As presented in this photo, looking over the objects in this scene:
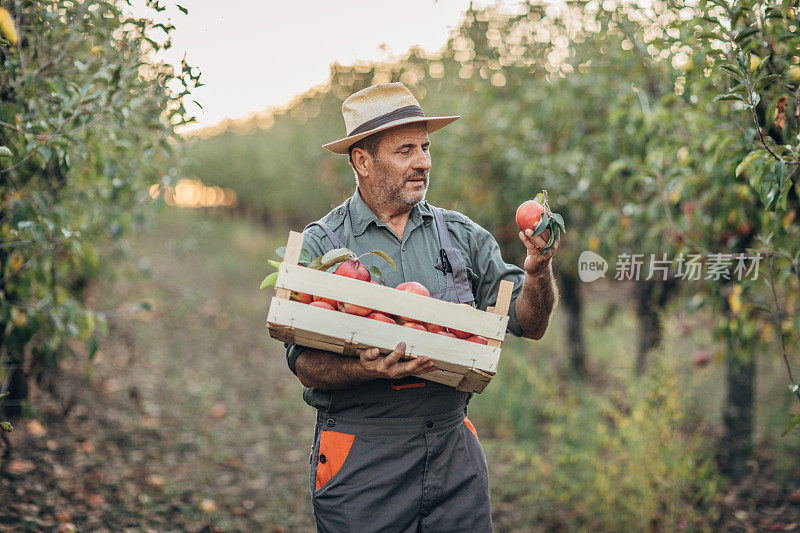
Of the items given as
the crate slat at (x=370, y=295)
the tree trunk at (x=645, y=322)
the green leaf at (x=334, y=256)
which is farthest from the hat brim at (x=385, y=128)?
the tree trunk at (x=645, y=322)

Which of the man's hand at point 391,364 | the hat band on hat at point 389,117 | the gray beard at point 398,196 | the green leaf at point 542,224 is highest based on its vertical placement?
the hat band on hat at point 389,117

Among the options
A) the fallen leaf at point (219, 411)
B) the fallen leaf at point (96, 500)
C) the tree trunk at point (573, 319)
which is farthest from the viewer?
the tree trunk at point (573, 319)

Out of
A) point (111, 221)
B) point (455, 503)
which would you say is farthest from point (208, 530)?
point (455, 503)

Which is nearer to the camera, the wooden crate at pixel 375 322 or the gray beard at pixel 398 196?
the wooden crate at pixel 375 322

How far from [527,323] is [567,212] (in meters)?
4.09

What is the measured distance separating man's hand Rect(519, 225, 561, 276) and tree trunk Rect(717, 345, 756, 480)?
307 cm

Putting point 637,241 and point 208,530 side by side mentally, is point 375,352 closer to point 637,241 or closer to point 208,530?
point 208,530

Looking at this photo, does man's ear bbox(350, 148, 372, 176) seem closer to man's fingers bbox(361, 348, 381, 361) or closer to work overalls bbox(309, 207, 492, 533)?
work overalls bbox(309, 207, 492, 533)

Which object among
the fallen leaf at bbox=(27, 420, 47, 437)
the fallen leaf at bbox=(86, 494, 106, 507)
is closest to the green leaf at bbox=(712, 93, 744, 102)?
the fallen leaf at bbox=(86, 494, 106, 507)

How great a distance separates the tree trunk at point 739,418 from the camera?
4484 millimetres

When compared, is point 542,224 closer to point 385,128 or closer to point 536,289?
point 536,289

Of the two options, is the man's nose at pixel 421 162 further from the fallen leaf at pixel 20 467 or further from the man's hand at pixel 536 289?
the fallen leaf at pixel 20 467

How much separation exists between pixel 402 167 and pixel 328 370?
2.40 ft

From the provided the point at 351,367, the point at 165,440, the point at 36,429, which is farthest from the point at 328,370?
the point at 165,440
